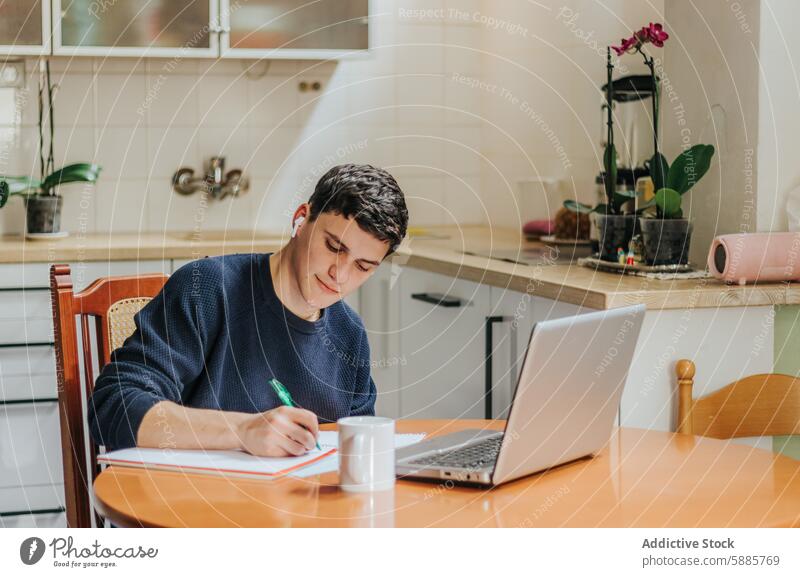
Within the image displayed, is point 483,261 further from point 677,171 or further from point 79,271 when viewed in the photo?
point 79,271

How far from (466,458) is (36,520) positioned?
1656mm

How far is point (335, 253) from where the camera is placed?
1363 mm

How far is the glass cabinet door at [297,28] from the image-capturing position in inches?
110

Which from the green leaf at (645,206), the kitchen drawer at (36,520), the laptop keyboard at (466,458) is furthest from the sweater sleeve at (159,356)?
the kitchen drawer at (36,520)

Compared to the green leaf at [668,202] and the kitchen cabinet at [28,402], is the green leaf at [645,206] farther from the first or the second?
the kitchen cabinet at [28,402]

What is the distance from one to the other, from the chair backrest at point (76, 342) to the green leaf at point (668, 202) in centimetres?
98

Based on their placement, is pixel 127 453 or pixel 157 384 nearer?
pixel 127 453

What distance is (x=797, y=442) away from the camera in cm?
195

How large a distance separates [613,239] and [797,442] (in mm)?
521

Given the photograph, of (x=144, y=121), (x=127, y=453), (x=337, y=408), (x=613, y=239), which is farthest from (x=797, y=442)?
(x=144, y=121)

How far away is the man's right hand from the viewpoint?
3.76 ft

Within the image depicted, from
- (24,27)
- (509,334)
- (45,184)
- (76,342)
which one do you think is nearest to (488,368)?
(509,334)
